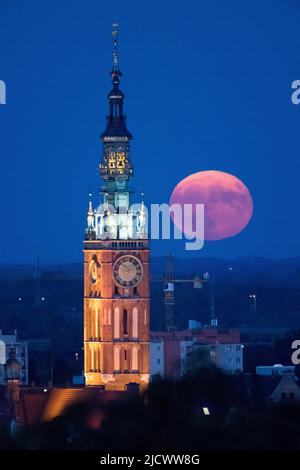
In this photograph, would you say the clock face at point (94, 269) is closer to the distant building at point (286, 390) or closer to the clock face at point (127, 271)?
the clock face at point (127, 271)

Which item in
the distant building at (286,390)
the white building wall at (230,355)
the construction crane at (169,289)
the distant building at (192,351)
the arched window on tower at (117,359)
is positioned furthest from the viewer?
the construction crane at (169,289)

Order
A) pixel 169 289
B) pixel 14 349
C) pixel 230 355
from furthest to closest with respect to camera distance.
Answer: pixel 169 289 < pixel 230 355 < pixel 14 349

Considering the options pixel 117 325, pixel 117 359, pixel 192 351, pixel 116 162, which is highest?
pixel 116 162

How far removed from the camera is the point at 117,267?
94062mm

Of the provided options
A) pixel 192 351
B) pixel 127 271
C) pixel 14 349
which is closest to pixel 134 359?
pixel 127 271

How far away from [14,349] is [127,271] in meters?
7.71

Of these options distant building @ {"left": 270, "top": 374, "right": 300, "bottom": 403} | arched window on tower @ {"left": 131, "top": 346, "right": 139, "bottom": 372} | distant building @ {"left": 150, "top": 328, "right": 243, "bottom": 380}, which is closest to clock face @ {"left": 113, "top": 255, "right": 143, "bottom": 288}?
arched window on tower @ {"left": 131, "top": 346, "right": 139, "bottom": 372}

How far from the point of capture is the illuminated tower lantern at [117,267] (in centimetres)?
9362

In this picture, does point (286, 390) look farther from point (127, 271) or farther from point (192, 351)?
point (192, 351)

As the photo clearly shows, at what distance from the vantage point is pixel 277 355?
4296 inches

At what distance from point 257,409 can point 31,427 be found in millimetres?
5362

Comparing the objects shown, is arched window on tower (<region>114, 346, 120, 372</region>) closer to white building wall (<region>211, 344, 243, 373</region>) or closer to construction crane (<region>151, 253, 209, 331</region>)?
white building wall (<region>211, 344, 243, 373</region>)

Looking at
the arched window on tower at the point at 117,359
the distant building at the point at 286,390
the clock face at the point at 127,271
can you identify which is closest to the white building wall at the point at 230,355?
the clock face at the point at 127,271
